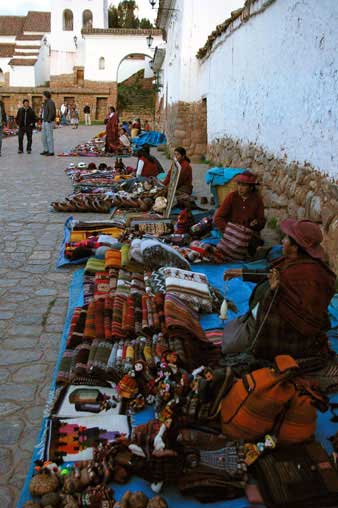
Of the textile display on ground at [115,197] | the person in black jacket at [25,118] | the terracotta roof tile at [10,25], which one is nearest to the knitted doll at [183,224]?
the textile display on ground at [115,197]

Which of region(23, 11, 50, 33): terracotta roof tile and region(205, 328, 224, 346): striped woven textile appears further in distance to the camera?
region(23, 11, 50, 33): terracotta roof tile

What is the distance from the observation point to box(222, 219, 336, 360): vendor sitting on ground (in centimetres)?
309

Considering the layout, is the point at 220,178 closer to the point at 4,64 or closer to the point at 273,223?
the point at 273,223

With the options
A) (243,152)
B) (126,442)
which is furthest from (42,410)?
(243,152)

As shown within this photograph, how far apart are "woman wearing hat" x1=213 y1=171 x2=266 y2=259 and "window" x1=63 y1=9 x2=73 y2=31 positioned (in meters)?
44.3

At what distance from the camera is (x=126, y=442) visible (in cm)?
260

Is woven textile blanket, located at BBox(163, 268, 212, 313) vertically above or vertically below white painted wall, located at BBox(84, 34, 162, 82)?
below

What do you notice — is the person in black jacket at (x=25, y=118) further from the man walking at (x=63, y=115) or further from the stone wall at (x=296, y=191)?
the man walking at (x=63, y=115)

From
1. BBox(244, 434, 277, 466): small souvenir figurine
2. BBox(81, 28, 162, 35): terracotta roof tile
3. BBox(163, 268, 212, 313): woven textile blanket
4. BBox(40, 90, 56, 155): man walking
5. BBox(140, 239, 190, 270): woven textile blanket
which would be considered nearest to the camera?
BBox(244, 434, 277, 466): small souvenir figurine

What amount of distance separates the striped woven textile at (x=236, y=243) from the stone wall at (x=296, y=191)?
699mm

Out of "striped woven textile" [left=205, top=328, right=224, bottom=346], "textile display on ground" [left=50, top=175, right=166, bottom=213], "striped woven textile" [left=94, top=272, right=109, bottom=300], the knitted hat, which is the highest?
"textile display on ground" [left=50, top=175, right=166, bottom=213]

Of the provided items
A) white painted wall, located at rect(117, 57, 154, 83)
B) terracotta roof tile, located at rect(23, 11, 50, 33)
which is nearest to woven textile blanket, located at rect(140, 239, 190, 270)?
white painted wall, located at rect(117, 57, 154, 83)

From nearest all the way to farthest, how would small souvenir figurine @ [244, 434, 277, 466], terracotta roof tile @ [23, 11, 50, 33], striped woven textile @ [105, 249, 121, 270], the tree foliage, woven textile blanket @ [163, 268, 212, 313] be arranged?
1. small souvenir figurine @ [244, 434, 277, 466]
2. woven textile blanket @ [163, 268, 212, 313]
3. striped woven textile @ [105, 249, 121, 270]
4. terracotta roof tile @ [23, 11, 50, 33]
5. the tree foliage

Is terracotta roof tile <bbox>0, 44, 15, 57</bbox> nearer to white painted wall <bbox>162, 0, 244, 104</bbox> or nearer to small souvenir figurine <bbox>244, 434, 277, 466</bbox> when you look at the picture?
white painted wall <bbox>162, 0, 244, 104</bbox>
